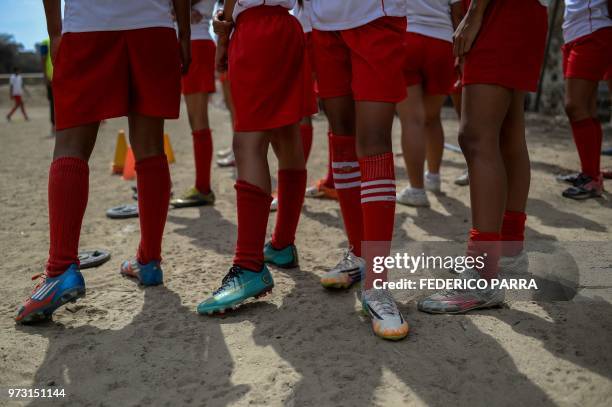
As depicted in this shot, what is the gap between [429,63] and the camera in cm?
368

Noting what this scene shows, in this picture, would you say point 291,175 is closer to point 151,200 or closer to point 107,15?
point 151,200

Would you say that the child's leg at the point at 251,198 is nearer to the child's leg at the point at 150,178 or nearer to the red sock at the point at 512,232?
the child's leg at the point at 150,178

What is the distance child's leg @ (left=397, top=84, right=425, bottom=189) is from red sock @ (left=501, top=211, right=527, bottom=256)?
1443 millimetres

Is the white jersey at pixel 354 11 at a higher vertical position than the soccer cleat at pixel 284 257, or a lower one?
higher

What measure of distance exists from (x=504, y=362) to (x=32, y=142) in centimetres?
938

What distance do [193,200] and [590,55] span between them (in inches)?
122

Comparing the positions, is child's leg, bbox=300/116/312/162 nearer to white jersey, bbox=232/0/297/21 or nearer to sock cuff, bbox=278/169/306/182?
sock cuff, bbox=278/169/306/182

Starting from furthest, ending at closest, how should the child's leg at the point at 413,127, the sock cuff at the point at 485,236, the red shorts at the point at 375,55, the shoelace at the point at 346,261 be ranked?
1. the child's leg at the point at 413,127
2. the shoelace at the point at 346,261
3. the sock cuff at the point at 485,236
4. the red shorts at the point at 375,55

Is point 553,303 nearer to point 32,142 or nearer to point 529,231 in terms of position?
point 529,231

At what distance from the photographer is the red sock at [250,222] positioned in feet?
7.34

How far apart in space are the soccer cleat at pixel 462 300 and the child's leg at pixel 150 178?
121 cm

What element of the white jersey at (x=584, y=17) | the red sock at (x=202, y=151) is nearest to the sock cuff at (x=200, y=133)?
the red sock at (x=202, y=151)

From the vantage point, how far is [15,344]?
6.44ft

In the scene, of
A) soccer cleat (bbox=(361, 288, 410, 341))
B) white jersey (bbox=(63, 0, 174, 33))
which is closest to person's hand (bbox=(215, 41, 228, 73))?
white jersey (bbox=(63, 0, 174, 33))
